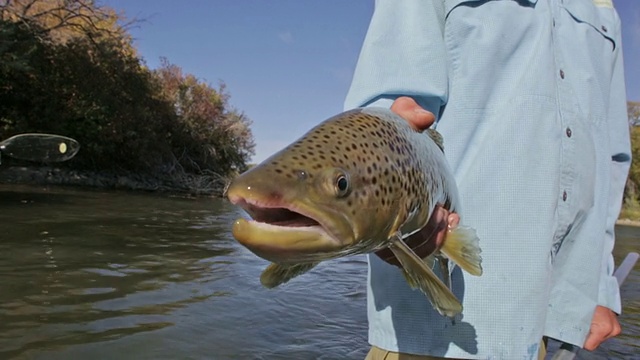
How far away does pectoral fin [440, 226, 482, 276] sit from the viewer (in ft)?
4.26

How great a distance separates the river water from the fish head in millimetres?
3626

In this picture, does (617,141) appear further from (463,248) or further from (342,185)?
(342,185)

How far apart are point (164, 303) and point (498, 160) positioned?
15.6 ft

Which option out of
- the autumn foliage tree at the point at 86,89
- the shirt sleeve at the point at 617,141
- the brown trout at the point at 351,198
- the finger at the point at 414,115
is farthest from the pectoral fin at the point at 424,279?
the autumn foliage tree at the point at 86,89

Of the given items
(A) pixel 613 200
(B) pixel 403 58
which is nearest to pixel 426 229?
(B) pixel 403 58

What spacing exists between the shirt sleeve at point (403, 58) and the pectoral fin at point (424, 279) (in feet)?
2.10

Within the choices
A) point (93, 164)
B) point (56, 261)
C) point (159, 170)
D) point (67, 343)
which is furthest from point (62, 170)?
point (67, 343)

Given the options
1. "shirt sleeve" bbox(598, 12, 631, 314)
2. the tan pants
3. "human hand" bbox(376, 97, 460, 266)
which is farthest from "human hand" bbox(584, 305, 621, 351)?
"human hand" bbox(376, 97, 460, 266)

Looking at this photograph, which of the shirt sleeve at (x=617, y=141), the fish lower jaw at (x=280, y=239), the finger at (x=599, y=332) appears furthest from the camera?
the shirt sleeve at (x=617, y=141)

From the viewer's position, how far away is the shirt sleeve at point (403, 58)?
61.7 inches

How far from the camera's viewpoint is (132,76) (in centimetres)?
2556

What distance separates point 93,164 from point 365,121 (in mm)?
25919

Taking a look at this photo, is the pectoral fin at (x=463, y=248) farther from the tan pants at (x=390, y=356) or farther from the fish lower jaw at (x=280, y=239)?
the fish lower jaw at (x=280, y=239)

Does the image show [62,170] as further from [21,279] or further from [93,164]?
[21,279]
